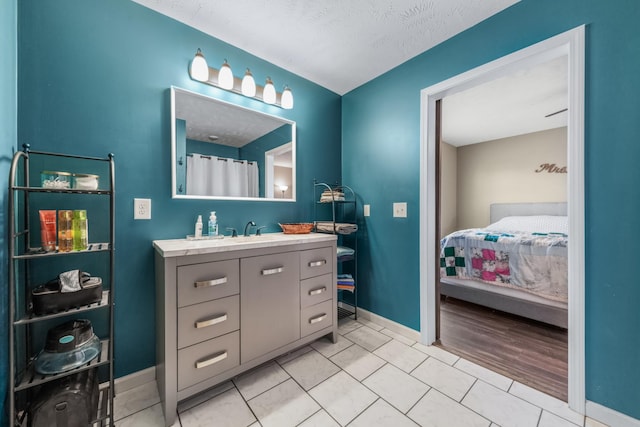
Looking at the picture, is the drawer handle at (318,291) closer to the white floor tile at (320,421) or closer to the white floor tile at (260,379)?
the white floor tile at (260,379)

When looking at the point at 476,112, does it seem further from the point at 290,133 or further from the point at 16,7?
the point at 16,7

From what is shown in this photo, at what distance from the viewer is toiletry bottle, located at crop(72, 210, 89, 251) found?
1129 mm

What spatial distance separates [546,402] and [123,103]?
2967mm

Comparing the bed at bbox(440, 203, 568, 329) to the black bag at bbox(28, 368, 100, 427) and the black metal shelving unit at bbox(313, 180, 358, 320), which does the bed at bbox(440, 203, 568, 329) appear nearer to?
the black metal shelving unit at bbox(313, 180, 358, 320)

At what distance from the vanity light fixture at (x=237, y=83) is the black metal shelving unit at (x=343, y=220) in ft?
2.64

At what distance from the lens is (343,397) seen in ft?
4.58

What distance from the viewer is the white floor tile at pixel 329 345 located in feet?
6.06

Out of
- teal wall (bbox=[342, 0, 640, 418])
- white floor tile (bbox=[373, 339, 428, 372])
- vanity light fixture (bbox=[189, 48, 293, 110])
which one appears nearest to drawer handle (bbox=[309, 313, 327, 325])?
white floor tile (bbox=[373, 339, 428, 372])

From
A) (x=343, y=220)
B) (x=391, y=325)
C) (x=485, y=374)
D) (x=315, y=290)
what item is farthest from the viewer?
(x=343, y=220)

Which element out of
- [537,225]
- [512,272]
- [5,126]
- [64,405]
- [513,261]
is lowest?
[64,405]

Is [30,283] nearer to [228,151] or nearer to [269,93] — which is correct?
[228,151]

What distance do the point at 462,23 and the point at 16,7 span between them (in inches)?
98.9
